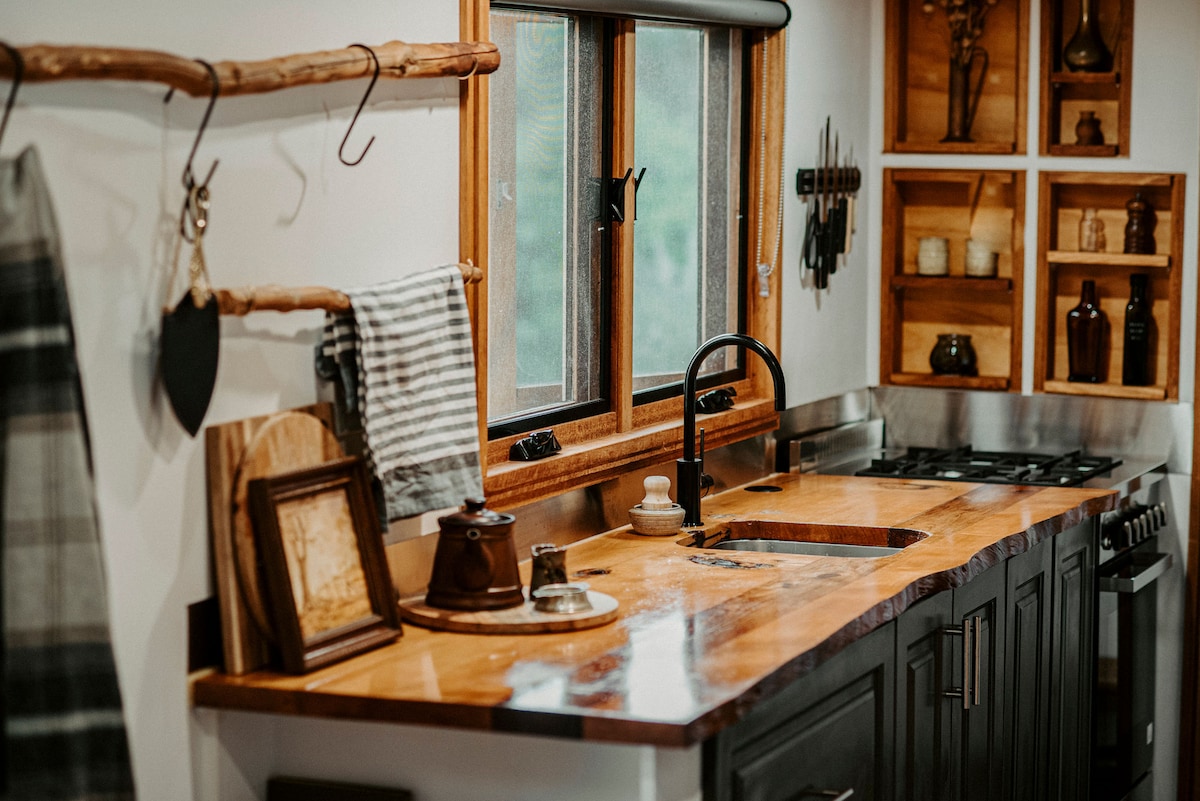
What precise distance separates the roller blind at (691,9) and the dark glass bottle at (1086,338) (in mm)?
1281

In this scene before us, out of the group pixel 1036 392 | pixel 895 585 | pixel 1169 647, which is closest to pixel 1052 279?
pixel 1036 392

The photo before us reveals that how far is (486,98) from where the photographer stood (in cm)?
297

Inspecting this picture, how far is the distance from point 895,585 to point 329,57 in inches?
52.9

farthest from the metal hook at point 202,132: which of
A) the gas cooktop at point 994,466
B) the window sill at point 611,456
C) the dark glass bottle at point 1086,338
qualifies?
the dark glass bottle at point 1086,338

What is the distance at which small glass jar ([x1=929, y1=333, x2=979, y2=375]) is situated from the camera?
196 inches

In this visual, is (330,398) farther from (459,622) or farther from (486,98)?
(486,98)

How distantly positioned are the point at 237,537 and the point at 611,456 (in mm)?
1284

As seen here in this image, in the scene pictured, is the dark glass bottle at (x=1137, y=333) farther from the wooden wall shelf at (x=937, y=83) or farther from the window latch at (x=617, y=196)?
the window latch at (x=617, y=196)

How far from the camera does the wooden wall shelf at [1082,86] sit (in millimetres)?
4672

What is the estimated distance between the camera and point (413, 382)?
268cm

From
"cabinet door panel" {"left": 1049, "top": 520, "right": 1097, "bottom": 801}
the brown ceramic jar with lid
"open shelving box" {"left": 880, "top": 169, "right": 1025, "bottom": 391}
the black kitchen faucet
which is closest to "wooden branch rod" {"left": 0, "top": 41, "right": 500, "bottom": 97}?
the brown ceramic jar with lid

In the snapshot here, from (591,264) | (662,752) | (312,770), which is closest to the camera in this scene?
(662,752)

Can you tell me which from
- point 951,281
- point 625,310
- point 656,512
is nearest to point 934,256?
point 951,281

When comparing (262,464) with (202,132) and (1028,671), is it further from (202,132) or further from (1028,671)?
(1028,671)
